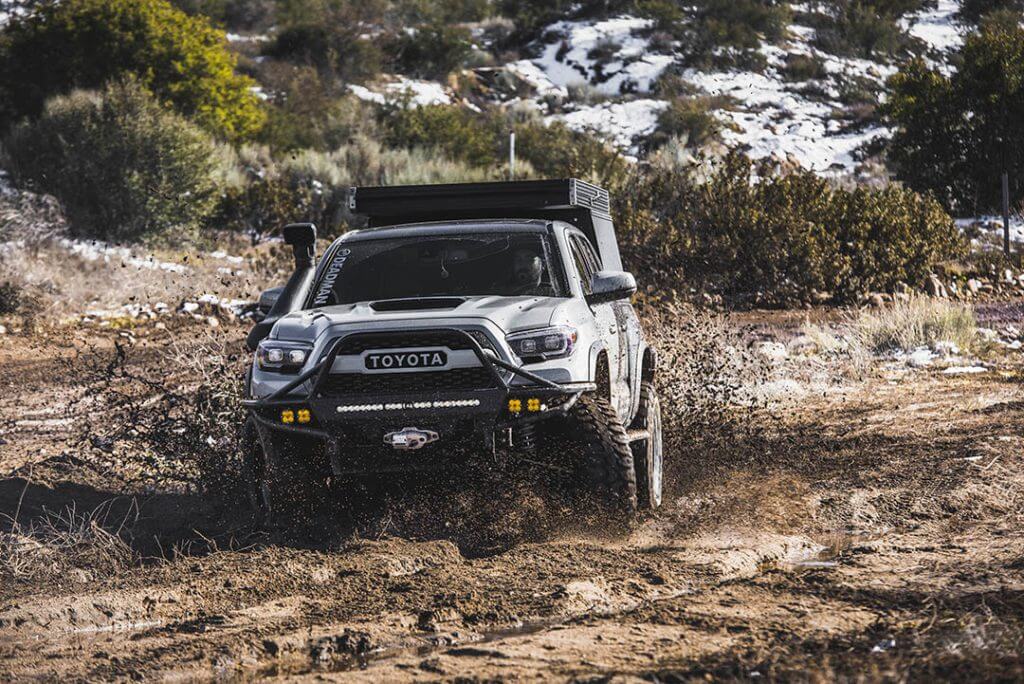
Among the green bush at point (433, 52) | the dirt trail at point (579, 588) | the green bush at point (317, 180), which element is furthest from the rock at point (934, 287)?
the green bush at point (433, 52)

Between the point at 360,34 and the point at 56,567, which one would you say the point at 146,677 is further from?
the point at 360,34

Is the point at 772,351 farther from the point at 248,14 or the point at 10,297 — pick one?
the point at 248,14

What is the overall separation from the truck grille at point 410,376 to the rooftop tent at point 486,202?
2.80 metres

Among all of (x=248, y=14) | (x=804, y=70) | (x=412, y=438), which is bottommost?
(x=804, y=70)

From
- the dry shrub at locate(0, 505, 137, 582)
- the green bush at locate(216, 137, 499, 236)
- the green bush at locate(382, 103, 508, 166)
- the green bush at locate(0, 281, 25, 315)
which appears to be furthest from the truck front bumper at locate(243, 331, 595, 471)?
the green bush at locate(382, 103, 508, 166)

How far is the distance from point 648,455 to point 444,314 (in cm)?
172

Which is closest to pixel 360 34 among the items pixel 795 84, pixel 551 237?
pixel 795 84

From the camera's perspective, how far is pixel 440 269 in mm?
7379

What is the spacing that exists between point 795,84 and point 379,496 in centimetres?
4060

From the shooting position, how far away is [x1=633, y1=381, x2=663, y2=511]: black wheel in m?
7.21

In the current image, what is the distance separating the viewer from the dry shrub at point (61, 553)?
21.0 ft

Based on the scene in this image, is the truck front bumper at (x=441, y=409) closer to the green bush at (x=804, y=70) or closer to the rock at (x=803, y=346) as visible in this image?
the rock at (x=803, y=346)

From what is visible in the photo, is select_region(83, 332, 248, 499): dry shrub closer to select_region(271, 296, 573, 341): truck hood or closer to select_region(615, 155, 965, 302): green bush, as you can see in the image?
select_region(271, 296, 573, 341): truck hood

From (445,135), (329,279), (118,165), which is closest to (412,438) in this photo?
(329,279)
